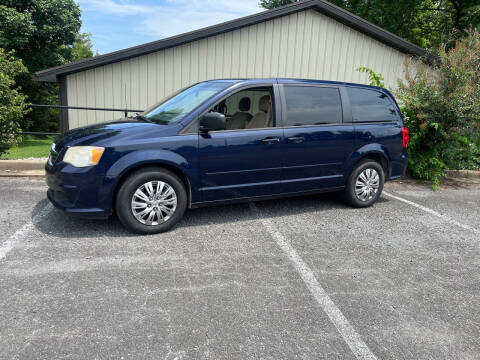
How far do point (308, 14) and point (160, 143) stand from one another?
8.87 metres

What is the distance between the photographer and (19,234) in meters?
3.97

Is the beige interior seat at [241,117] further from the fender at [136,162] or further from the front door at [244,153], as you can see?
the fender at [136,162]

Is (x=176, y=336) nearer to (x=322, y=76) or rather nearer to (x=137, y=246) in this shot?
(x=137, y=246)

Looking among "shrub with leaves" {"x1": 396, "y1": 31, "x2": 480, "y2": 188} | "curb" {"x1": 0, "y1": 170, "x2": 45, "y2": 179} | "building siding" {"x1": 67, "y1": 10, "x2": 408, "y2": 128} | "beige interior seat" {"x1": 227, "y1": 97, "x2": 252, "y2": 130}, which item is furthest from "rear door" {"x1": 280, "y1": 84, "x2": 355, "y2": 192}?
"building siding" {"x1": 67, "y1": 10, "x2": 408, "y2": 128}

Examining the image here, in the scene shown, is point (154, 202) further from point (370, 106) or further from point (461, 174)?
point (461, 174)

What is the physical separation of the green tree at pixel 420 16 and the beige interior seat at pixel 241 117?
18.4m

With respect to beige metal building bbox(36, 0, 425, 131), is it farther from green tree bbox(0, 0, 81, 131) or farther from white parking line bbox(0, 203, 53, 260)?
green tree bbox(0, 0, 81, 131)

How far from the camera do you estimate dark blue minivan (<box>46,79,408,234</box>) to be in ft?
12.8

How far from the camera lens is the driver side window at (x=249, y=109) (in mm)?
4680

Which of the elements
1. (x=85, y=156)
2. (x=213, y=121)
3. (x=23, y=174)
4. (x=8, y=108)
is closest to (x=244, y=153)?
(x=213, y=121)

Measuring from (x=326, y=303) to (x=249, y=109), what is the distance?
2.91m

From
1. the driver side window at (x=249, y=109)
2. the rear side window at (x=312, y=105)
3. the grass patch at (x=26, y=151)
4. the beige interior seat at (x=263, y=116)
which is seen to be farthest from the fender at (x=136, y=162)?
the grass patch at (x=26, y=151)

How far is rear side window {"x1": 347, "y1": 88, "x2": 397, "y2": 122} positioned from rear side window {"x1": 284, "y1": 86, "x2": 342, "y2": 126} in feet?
0.95

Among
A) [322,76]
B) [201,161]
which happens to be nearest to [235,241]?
[201,161]
